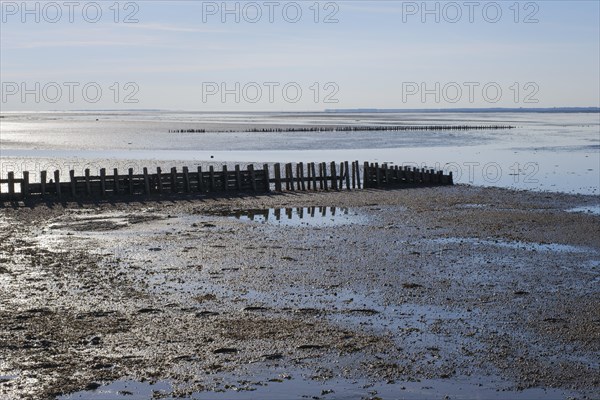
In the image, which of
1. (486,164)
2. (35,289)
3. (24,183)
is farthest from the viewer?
(486,164)

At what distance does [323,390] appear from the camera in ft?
33.8

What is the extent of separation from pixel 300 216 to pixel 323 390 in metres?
17.3

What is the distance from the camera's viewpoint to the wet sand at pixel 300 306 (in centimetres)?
1072

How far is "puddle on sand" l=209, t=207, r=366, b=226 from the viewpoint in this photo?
2594 cm

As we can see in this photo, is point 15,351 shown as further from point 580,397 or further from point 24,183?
point 24,183

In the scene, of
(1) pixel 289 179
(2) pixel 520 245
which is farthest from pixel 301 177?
(2) pixel 520 245

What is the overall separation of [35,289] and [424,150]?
56.9m

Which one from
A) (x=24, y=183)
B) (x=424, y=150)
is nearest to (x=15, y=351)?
(x=24, y=183)

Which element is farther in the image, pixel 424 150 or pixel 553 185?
pixel 424 150

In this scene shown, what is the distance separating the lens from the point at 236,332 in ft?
42.1

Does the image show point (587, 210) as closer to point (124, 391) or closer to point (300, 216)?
point (300, 216)

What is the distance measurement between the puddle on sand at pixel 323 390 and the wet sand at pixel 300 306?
0.03 meters

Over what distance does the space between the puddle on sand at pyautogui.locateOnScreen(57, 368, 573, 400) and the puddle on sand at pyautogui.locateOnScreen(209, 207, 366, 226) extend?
14857mm

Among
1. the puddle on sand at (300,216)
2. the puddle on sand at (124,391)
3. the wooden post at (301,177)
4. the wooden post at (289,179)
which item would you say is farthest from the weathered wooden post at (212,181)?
the puddle on sand at (124,391)
